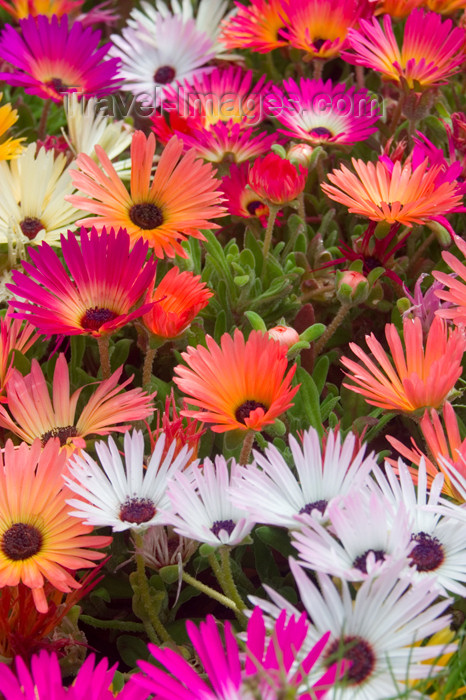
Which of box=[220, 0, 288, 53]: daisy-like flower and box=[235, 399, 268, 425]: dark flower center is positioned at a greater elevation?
box=[220, 0, 288, 53]: daisy-like flower

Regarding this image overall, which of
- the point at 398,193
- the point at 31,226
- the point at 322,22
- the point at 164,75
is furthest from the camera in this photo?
the point at 164,75

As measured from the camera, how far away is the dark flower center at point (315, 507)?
692 millimetres

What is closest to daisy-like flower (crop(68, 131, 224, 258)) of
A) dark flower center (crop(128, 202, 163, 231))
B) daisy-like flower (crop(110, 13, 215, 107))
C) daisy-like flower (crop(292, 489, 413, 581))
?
dark flower center (crop(128, 202, 163, 231))

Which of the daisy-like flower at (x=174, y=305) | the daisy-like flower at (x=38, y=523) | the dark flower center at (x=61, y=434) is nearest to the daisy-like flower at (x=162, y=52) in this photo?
the daisy-like flower at (x=174, y=305)

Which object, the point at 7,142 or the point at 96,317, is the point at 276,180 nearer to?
the point at 96,317

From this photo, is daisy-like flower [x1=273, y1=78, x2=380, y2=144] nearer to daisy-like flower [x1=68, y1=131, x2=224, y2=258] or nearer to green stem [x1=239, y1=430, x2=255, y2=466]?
daisy-like flower [x1=68, y1=131, x2=224, y2=258]

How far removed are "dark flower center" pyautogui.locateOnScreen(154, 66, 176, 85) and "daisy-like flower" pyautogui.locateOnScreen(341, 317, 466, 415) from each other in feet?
2.88

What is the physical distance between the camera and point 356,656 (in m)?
0.60

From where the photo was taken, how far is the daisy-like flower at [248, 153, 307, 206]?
39.2 inches

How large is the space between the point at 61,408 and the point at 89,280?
13 cm

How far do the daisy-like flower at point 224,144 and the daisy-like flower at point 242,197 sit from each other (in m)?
0.02

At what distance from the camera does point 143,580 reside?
773 millimetres

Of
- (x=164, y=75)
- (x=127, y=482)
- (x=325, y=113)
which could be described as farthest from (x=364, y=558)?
(x=164, y=75)

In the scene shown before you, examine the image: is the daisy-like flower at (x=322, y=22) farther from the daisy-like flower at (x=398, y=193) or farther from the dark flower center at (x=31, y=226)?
the dark flower center at (x=31, y=226)
